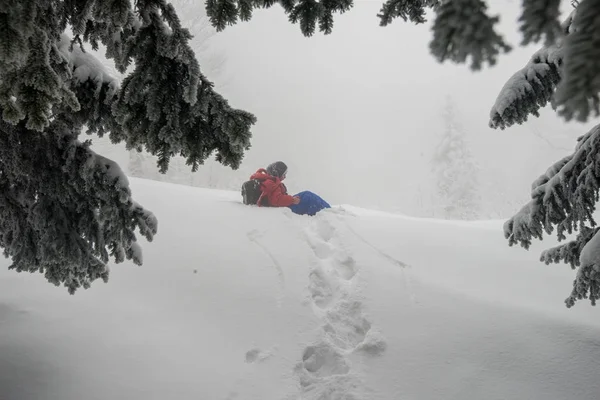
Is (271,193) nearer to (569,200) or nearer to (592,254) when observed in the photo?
(569,200)

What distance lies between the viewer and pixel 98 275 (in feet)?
11.3

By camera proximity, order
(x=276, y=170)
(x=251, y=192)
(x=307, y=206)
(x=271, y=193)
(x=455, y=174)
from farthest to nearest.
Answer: (x=455, y=174), (x=276, y=170), (x=307, y=206), (x=271, y=193), (x=251, y=192)

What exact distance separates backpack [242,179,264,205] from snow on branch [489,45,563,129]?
5845mm

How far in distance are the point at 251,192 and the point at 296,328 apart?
14.2 ft

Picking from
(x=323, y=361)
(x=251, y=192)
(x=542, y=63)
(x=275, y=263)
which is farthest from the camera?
(x=251, y=192)

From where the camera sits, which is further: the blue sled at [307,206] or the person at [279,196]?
the blue sled at [307,206]

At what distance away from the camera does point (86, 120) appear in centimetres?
314

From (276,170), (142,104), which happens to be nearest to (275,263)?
(276,170)

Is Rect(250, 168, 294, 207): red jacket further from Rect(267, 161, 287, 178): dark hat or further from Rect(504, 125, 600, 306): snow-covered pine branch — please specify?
Rect(504, 125, 600, 306): snow-covered pine branch

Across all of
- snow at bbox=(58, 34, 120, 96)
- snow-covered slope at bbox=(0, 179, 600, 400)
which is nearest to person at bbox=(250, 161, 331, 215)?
snow-covered slope at bbox=(0, 179, 600, 400)

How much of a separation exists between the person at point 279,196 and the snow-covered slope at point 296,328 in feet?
7.23

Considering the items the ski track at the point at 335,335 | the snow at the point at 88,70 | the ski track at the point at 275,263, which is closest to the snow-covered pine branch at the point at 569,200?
the ski track at the point at 335,335

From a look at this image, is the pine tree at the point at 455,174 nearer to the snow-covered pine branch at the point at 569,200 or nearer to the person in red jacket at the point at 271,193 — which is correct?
the person in red jacket at the point at 271,193

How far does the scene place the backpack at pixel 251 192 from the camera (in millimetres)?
8367
